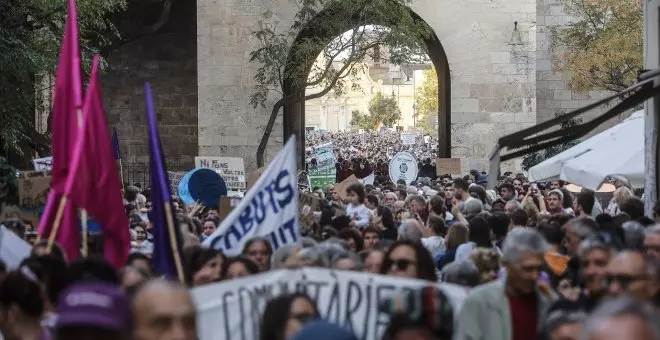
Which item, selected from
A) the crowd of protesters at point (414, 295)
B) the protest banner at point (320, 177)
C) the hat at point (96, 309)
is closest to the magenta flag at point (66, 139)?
the crowd of protesters at point (414, 295)

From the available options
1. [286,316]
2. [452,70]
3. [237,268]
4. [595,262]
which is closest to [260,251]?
[237,268]

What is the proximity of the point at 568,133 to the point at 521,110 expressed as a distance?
18.7 metres

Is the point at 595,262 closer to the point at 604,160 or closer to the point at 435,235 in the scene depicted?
the point at 435,235

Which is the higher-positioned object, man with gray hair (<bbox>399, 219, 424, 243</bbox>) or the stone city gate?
the stone city gate

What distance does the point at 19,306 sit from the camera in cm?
557

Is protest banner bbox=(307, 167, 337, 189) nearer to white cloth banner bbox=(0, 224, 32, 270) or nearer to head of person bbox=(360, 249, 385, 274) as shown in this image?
white cloth banner bbox=(0, 224, 32, 270)

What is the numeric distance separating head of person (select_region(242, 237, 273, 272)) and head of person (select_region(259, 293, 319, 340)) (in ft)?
9.58

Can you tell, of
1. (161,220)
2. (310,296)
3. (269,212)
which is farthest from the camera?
(269,212)

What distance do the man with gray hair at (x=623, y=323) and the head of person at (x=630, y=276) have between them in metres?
1.76

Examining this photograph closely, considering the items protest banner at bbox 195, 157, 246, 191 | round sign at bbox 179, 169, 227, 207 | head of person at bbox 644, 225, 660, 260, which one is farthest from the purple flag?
protest banner at bbox 195, 157, 246, 191

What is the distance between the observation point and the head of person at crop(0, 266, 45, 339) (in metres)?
5.54

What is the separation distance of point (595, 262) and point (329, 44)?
21369 millimetres

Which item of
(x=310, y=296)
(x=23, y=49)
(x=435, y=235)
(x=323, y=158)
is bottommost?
(x=435, y=235)

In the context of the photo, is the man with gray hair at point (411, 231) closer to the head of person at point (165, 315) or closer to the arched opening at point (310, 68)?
the head of person at point (165, 315)
